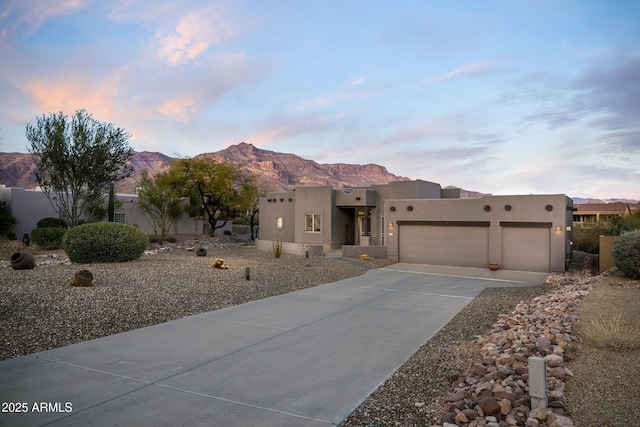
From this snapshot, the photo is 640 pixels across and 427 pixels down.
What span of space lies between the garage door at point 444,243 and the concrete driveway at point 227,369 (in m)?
10.3

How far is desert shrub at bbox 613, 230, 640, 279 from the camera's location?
1212 cm

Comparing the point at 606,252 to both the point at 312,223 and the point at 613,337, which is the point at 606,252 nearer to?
the point at 613,337

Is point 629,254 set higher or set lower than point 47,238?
higher

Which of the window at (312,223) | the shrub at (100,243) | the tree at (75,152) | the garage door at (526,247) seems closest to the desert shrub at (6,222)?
the tree at (75,152)

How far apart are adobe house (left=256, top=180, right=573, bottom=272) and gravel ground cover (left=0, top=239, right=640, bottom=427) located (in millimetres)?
2379

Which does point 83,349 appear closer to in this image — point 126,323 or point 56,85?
point 126,323

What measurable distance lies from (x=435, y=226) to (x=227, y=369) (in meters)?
16.2

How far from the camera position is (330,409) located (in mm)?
4551

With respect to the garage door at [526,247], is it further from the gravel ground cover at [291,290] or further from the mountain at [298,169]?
the mountain at [298,169]

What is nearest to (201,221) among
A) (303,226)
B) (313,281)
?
(303,226)

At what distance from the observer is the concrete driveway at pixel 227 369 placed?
4.37 meters

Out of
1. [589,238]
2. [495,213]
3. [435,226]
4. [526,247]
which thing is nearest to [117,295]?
[435,226]

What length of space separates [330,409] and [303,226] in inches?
886

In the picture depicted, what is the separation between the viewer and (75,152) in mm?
21656
